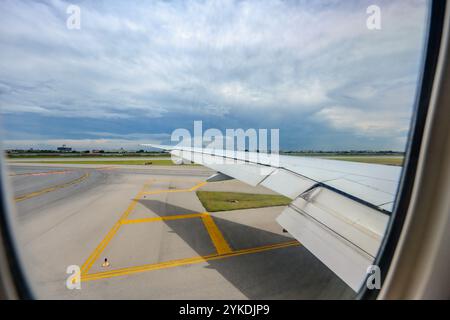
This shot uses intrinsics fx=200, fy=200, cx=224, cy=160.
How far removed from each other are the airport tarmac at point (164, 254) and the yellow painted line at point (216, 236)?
23mm

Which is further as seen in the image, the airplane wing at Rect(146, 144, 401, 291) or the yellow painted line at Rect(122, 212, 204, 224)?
the yellow painted line at Rect(122, 212, 204, 224)

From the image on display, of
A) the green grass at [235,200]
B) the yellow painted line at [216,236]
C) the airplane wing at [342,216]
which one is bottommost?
the yellow painted line at [216,236]

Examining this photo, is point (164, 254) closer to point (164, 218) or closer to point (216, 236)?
point (216, 236)

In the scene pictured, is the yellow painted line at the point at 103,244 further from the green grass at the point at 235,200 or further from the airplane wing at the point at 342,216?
the airplane wing at the point at 342,216

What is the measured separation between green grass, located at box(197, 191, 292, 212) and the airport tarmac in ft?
1.83

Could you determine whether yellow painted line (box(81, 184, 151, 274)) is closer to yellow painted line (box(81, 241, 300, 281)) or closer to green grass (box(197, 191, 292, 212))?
yellow painted line (box(81, 241, 300, 281))

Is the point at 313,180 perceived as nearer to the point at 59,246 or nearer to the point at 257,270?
the point at 257,270

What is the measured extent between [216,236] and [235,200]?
3.81m

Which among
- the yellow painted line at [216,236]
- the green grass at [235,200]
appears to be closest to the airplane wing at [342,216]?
the yellow painted line at [216,236]

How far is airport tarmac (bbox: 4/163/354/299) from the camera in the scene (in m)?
3.01

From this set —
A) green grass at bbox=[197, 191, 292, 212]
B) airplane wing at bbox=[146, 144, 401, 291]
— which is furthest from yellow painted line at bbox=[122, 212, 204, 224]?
airplane wing at bbox=[146, 144, 401, 291]

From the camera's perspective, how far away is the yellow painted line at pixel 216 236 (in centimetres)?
455
